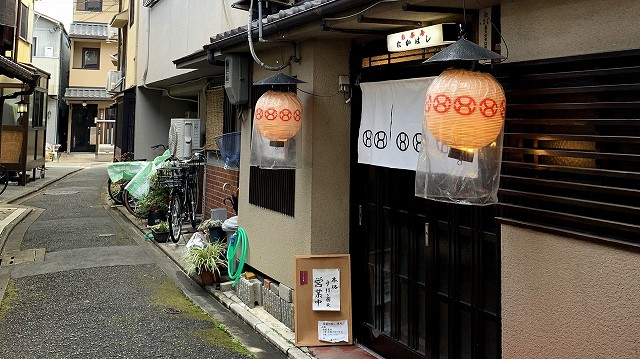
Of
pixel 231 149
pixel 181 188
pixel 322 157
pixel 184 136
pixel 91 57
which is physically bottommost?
pixel 181 188

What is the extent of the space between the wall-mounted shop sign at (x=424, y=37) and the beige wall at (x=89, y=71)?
43969mm

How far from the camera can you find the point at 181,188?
12734 mm

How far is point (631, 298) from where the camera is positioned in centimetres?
336

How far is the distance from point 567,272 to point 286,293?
4059 mm

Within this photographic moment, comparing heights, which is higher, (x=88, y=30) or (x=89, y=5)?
(x=89, y=5)

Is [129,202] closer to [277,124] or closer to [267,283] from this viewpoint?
[267,283]

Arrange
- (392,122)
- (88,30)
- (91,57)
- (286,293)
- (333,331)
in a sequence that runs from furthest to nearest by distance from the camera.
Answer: (91,57) < (88,30) < (286,293) < (333,331) < (392,122)

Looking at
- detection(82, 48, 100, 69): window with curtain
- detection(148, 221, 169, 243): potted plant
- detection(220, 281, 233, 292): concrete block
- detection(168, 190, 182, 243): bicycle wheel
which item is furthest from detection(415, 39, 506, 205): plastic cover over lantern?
detection(82, 48, 100, 69): window with curtain

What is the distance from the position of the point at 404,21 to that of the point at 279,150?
7.28 ft

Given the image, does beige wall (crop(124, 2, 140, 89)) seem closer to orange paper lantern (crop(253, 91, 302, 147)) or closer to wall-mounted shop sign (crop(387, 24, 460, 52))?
orange paper lantern (crop(253, 91, 302, 147))

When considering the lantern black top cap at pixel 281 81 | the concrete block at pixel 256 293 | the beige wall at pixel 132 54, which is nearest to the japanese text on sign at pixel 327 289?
the concrete block at pixel 256 293

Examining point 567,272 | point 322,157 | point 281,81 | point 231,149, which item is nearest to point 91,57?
point 231,149

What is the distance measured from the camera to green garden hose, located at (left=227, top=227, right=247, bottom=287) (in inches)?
331

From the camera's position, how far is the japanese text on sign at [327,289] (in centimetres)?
648
